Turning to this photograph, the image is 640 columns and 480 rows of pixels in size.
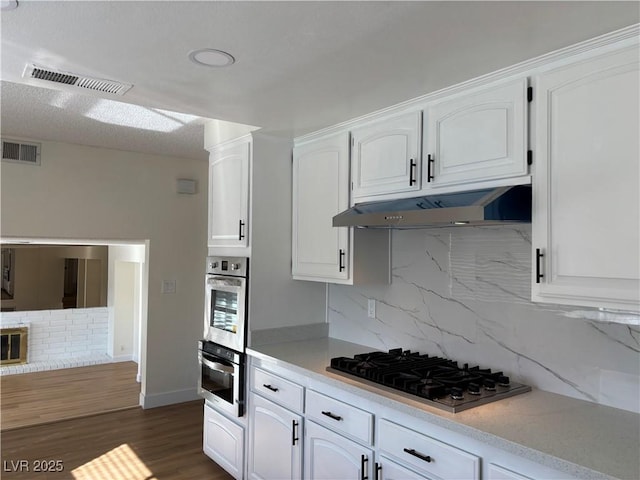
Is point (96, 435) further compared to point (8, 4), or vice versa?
point (96, 435)

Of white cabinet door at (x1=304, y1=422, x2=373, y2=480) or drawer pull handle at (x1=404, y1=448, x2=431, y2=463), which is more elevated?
drawer pull handle at (x1=404, y1=448, x2=431, y2=463)

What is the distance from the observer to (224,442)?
331 cm

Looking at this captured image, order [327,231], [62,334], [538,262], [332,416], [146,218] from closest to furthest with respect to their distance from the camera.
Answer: [538,262] < [332,416] < [327,231] < [146,218] < [62,334]

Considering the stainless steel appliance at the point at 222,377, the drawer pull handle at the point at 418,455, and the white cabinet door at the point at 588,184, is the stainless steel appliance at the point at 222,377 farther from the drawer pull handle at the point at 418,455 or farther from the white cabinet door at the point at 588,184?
the white cabinet door at the point at 588,184

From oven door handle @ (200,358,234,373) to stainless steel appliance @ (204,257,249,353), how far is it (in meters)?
0.14

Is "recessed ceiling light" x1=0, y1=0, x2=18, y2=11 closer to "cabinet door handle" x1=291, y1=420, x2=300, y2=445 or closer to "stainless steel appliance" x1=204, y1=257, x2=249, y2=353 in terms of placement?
"stainless steel appliance" x1=204, y1=257, x2=249, y2=353

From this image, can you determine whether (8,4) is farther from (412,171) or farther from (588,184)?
(588,184)

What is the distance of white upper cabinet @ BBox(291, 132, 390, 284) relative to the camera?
286 centimetres

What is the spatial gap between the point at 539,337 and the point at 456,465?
2.52ft

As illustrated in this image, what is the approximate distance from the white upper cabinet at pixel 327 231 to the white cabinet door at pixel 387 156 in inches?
4.7

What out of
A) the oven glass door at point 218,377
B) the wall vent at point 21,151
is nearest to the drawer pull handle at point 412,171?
the oven glass door at point 218,377

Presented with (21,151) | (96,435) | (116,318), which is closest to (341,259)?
(96,435)

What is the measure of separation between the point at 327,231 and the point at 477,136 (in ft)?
3.88

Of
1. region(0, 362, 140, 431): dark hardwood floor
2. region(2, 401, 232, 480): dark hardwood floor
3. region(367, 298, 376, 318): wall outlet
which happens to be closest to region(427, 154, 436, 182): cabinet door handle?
region(367, 298, 376, 318): wall outlet
